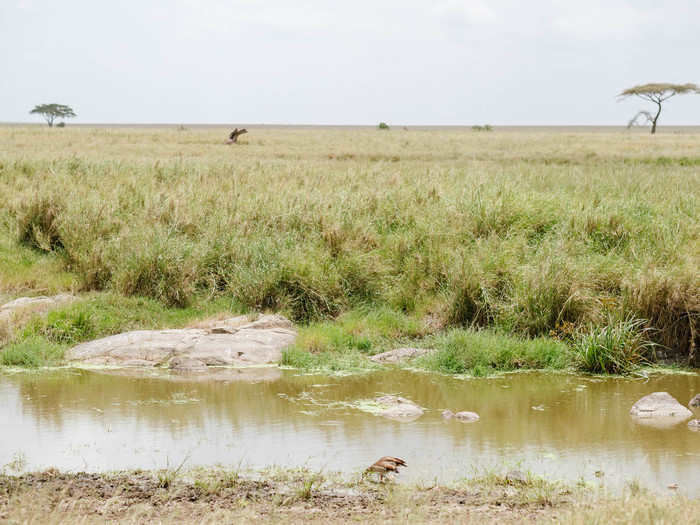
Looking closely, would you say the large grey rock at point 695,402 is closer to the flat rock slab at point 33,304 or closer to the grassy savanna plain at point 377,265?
the grassy savanna plain at point 377,265

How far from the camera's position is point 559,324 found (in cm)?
1068

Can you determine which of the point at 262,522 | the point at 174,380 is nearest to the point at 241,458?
the point at 262,522

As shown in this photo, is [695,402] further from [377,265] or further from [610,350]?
[377,265]

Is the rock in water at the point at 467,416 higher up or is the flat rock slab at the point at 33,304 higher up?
the flat rock slab at the point at 33,304

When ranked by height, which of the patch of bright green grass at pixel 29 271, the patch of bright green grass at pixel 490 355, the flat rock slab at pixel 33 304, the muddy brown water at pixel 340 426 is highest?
the patch of bright green grass at pixel 29 271

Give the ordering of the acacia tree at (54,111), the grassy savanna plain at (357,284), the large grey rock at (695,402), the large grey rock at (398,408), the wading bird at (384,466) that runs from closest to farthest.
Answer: the grassy savanna plain at (357,284) < the wading bird at (384,466) < the large grey rock at (398,408) < the large grey rock at (695,402) < the acacia tree at (54,111)

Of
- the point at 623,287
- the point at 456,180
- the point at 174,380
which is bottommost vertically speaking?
the point at 174,380

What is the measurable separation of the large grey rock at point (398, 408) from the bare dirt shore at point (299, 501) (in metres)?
2.04

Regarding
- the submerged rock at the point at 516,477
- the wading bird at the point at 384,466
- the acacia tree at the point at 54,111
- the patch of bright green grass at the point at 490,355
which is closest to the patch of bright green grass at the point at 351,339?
the patch of bright green grass at the point at 490,355

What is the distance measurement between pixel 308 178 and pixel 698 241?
9847 millimetres

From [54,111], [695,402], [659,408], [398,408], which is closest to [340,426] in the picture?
[398,408]

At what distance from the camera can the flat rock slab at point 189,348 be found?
10.1 m

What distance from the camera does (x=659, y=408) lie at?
7938 millimetres

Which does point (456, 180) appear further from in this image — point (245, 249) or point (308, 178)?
point (245, 249)
